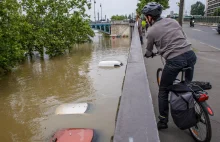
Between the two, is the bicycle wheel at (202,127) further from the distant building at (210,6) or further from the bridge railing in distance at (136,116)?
the distant building at (210,6)

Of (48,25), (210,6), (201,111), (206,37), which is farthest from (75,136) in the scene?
(210,6)

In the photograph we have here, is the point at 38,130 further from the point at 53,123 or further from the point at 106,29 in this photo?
the point at 106,29

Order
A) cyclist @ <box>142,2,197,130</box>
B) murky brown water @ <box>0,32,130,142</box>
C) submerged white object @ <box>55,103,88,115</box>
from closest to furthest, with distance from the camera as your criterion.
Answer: cyclist @ <box>142,2,197,130</box>
murky brown water @ <box>0,32,130,142</box>
submerged white object @ <box>55,103,88,115</box>

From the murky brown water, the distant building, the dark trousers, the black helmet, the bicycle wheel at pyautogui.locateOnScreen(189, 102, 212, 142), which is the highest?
the distant building

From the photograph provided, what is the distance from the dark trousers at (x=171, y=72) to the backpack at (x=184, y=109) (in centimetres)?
26

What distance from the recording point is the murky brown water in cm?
606

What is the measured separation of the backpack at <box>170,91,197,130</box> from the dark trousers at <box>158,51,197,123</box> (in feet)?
0.86

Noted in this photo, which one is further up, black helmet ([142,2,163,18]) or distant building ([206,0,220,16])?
distant building ([206,0,220,16])

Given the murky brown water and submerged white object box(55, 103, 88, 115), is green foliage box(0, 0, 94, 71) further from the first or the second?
submerged white object box(55, 103, 88, 115)

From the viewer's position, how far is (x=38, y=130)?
6.10 m

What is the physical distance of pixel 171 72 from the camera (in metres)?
3.11

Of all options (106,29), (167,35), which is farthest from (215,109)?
(106,29)

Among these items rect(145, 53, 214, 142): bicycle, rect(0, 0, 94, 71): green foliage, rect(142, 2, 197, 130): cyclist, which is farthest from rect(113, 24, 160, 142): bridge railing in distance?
rect(0, 0, 94, 71): green foliage

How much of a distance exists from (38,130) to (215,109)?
15.0 feet
